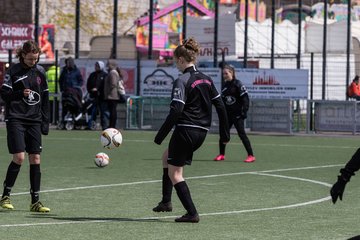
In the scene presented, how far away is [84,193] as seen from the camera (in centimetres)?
1453

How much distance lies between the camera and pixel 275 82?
32469 mm

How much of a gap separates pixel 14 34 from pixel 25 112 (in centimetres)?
3095

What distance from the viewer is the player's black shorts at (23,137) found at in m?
12.5


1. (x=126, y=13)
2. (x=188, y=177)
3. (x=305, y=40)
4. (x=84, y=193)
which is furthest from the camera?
(x=126, y=13)

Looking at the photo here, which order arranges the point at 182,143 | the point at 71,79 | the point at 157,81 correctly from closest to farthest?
1. the point at 182,143
2. the point at 71,79
3. the point at 157,81

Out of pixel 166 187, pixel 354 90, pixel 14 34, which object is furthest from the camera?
pixel 14 34

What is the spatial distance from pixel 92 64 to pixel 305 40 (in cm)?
1444

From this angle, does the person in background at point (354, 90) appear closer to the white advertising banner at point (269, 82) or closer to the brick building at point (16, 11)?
the white advertising banner at point (269, 82)

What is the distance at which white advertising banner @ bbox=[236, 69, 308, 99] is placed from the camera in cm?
3225

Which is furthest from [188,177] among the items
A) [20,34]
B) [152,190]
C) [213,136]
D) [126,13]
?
[126,13]

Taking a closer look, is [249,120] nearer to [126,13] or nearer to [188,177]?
[188,177]

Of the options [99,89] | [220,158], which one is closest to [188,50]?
[220,158]

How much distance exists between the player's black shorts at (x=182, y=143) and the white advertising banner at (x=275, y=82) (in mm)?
20801

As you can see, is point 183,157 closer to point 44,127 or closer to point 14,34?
point 44,127
